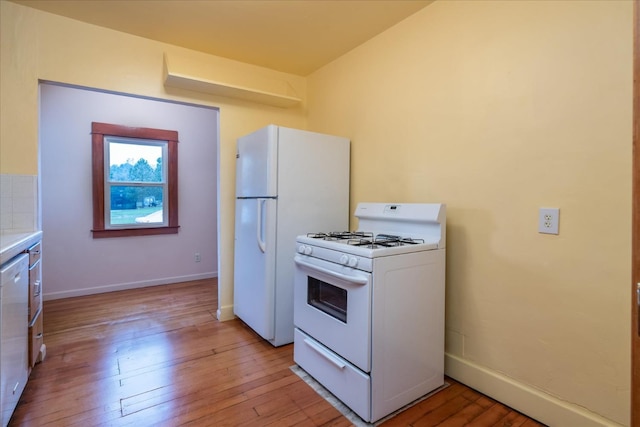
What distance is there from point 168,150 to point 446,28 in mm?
3630

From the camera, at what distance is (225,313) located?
307 cm

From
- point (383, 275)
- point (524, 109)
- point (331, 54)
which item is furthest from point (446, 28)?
point (383, 275)

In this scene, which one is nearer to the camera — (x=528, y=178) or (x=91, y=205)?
(x=528, y=178)

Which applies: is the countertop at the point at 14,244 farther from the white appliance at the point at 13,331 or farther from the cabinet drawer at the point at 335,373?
the cabinet drawer at the point at 335,373

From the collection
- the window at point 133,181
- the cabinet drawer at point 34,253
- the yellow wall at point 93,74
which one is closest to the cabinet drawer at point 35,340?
the cabinet drawer at point 34,253

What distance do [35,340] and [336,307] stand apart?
1981mm

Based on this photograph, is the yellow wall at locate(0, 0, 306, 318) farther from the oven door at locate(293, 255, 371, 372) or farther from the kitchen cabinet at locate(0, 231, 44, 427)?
the oven door at locate(293, 255, 371, 372)

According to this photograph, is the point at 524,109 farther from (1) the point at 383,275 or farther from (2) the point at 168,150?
(2) the point at 168,150

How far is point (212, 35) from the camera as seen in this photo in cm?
262

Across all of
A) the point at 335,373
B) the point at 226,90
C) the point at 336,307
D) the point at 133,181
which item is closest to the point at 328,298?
the point at 336,307

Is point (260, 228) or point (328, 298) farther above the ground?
point (260, 228)

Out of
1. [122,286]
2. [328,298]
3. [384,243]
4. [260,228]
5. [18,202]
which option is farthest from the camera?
[122,286]

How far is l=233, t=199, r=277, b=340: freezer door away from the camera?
2463 mm

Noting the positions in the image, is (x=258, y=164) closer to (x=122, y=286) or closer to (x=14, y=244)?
(x=14, y=244)
